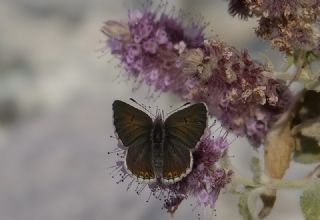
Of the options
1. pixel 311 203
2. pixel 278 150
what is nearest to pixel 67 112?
pixel 278 150

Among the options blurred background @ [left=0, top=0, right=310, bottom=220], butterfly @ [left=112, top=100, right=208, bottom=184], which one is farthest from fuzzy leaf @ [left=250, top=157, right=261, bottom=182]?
blurred background @ [left=0, top=0, right=310, bottom=220]

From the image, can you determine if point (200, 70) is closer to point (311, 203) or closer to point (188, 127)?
point (188, 127)

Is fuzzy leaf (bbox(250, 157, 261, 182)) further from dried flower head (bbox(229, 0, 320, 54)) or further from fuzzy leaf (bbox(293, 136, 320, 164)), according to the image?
dried flower head (bbox(229, 0, 320, 54))

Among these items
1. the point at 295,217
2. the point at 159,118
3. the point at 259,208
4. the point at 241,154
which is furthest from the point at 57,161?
the point at 159,118

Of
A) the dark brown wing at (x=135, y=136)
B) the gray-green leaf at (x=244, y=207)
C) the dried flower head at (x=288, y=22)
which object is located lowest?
the gray-green leaf at (x=244, y=207)

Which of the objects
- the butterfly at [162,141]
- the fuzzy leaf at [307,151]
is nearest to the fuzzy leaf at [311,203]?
the fuzzy leaf at [307,151]

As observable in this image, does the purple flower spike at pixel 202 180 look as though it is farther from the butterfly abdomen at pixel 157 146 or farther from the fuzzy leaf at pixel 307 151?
the fuzzy leaf at pixel 307 151

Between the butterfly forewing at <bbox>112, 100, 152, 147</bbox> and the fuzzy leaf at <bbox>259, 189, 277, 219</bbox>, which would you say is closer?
the butterfly forewing at <bbox>112, 100, 152, 147</bbox>
